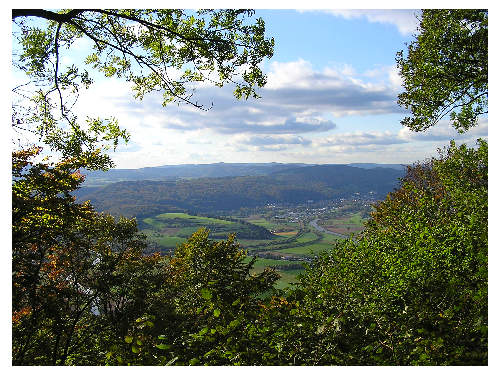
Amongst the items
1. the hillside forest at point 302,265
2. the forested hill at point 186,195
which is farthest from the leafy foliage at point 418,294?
the forested hill at point 186,195

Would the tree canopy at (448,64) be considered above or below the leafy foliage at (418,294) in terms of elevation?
above

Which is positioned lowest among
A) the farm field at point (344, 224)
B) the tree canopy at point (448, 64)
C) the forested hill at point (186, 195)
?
the farm field at point (344, 224)

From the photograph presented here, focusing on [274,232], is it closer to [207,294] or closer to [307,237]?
[307,237]

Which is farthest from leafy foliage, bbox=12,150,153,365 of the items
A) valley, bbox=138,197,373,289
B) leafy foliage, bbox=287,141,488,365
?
valley, bbox=138,197,373,289

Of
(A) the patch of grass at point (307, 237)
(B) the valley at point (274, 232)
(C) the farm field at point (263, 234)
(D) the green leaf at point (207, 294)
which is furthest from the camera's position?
(A) the patch of grass at point (307, 237)

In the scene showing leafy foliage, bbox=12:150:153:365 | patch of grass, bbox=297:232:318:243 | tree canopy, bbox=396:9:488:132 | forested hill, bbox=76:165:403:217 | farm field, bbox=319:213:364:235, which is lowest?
patch of grass, bbox=297:232:318:243

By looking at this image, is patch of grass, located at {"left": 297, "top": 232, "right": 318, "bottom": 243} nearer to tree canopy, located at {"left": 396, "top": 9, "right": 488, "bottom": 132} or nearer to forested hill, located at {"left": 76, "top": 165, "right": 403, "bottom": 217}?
forested hill, located at {"left": 76, "top": 165, "right": 403, "bottom": 217}

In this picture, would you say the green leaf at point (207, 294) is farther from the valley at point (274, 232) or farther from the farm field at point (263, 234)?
the farm field at point (263, 234)

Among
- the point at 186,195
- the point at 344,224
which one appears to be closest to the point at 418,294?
the point at 344,224

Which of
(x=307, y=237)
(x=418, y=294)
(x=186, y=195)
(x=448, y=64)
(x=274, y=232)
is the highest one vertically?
(x=448, y=64)

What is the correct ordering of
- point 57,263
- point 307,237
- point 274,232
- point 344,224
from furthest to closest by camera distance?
1. point 344,224
2. point 274,232
3. point 307,237
4. point 57,263

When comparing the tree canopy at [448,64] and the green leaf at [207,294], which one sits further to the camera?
the tree canopy at [448,64]
